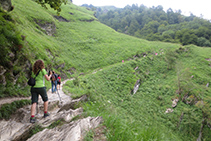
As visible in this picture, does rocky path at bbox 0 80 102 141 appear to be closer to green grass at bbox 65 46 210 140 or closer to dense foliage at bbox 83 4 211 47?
green grass at bbox 65 46 210 140

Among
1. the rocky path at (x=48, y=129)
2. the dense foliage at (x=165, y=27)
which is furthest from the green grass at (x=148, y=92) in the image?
the dense foliage at (x=165, y=27)

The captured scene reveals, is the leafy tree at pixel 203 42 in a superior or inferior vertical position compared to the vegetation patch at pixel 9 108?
inferior

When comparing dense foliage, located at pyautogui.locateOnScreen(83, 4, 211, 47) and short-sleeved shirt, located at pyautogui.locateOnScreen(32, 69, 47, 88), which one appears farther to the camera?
dense foliage, located at pyautogui.locateOnScreen(83, 4, 211, 47)

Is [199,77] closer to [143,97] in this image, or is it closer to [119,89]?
[143,97]

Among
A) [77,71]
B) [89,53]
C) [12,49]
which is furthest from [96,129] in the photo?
[89,53]

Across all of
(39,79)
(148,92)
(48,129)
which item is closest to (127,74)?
(148,92)

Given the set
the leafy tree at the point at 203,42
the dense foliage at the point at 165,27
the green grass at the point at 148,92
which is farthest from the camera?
the dense foliage at the point at 165,27

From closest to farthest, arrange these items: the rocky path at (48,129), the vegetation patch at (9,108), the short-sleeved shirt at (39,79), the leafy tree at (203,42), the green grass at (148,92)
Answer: the rocky path at (48,129) < the short-sleeved shirt at (39,79) < the vegetation patch at (9,108) < the green grass at (148,92) < the leafy tree at (203,42)

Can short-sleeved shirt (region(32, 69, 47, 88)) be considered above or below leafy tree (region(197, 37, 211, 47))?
above

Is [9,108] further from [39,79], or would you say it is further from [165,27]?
[165,27]

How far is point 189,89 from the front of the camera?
2850cm

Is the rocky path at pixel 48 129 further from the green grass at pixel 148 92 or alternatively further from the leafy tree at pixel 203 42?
the leafy tree at pixel 203 42

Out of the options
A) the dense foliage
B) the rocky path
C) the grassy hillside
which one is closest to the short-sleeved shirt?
the rocky path

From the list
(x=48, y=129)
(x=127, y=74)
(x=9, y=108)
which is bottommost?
(x=127, y=74)
